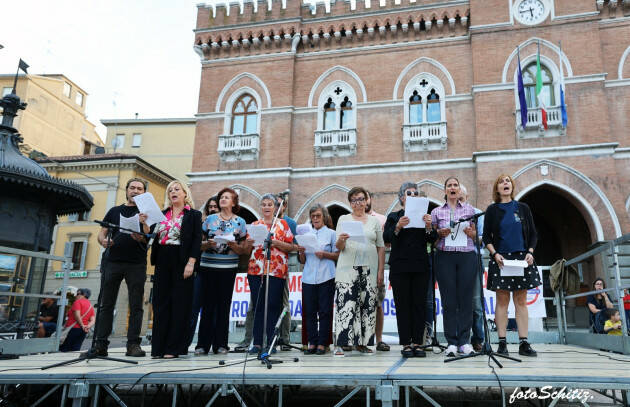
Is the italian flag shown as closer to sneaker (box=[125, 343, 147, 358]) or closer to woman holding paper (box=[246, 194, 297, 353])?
woman holding paper (box=[246, 194, 297, 353])

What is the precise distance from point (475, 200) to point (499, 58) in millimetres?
4990

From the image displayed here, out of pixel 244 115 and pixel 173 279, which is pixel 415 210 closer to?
pixel 173 279

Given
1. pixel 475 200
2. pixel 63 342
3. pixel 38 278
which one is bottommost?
pixel 63 342

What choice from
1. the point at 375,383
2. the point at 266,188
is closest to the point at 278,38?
the point at 266,188

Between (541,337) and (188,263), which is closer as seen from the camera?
(188,263)

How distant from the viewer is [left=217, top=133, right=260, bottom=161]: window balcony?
59.8ft

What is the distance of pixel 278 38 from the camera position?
18.9 metres

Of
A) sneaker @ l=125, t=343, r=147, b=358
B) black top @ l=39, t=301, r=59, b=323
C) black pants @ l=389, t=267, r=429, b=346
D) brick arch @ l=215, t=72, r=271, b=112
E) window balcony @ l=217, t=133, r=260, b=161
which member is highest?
brick arch @ l=215, t=72, r=271, b=112

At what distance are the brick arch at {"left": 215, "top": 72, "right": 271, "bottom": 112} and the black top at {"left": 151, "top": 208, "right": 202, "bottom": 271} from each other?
1382 centimetres

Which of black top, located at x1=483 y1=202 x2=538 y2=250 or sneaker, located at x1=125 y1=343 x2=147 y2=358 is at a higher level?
black top, located at x1=483 y1=202 x2=538 y2=250

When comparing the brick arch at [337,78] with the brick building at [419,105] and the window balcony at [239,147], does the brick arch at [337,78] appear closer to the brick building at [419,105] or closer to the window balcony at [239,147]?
the brick building at [419,105]

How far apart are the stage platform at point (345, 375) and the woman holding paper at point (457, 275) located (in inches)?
20.9

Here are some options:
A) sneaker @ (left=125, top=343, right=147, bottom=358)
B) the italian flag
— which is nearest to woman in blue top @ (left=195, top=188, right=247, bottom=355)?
sneaker @ (left=125, top=343, right=147, bottom=358)

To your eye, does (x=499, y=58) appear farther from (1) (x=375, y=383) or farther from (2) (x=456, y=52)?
(1) (x=375, y=383)
